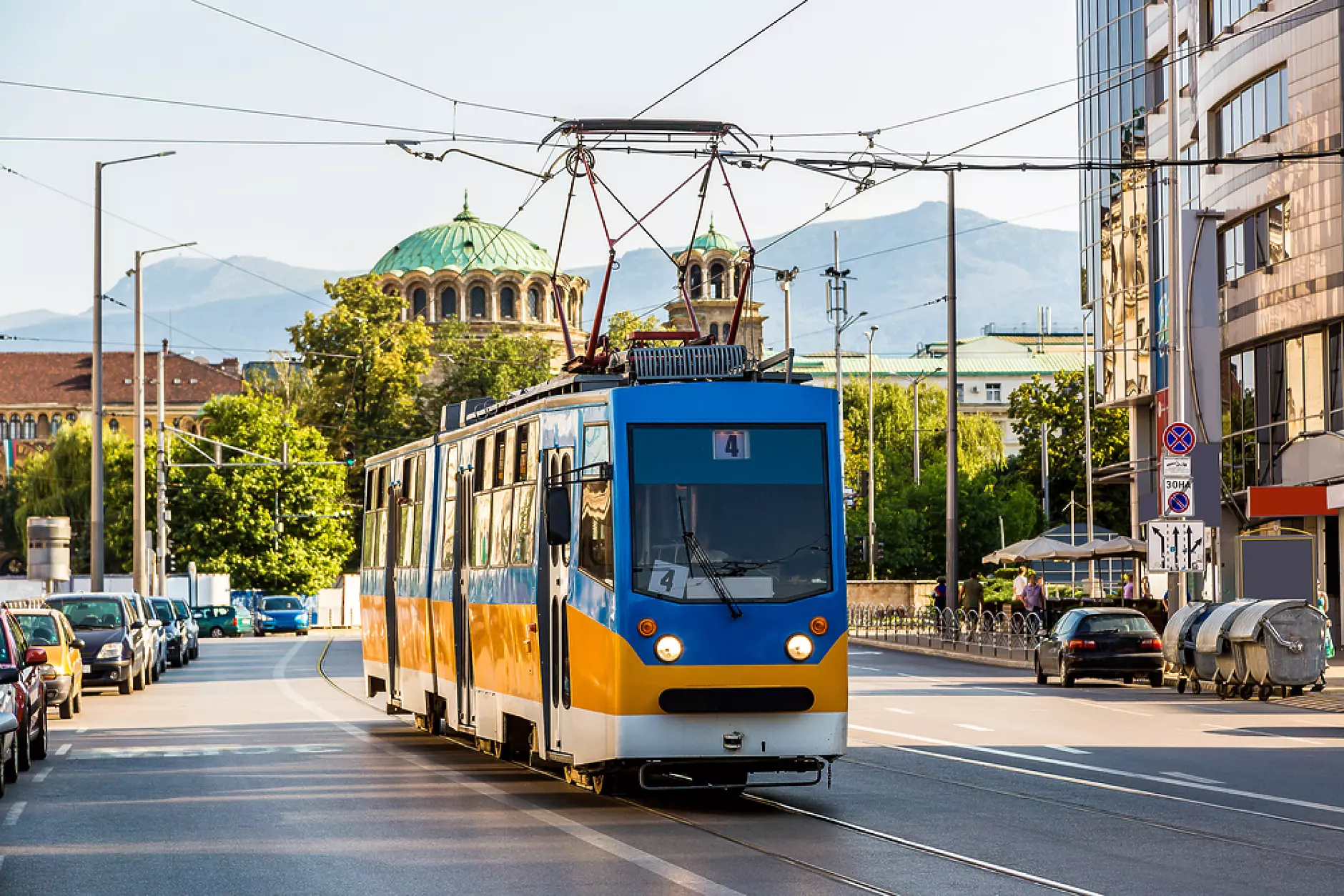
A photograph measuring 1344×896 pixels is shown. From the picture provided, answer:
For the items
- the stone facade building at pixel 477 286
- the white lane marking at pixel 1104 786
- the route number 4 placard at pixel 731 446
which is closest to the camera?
the white lane marking at pixel 1104 786

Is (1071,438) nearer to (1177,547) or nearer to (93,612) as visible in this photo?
(1177,547)

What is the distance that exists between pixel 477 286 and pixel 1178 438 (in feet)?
320

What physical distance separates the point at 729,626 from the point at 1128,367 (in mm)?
47503

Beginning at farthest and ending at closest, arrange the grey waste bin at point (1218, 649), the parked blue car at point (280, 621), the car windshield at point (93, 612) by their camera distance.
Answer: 1. the parked blue car at point (280, 621)
2. the car windshield at point (93, 612)
3. the grey waste bin at point (1218, 649)

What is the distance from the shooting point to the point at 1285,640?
2847cm

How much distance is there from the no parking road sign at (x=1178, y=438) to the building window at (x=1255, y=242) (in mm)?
12311

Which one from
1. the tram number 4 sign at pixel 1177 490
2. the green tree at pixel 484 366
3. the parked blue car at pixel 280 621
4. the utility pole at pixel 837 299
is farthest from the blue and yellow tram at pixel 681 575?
the green tree at pixel 484 366

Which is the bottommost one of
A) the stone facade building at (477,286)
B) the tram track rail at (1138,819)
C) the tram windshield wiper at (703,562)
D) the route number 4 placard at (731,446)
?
the tram track rail at (1138,819)

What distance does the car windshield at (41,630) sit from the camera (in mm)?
26766

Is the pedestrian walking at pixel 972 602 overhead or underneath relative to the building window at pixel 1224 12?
underneath

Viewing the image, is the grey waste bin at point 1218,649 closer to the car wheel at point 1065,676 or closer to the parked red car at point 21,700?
Result: the car wheel at point 1065,676

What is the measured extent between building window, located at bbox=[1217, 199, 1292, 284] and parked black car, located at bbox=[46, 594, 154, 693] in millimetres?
23852

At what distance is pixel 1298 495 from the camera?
131ft

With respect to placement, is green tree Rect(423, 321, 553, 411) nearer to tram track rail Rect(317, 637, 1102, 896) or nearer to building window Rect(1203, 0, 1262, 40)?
building window Rect(1203, 0, 1262, 40)
